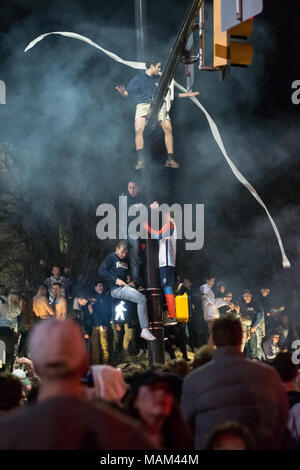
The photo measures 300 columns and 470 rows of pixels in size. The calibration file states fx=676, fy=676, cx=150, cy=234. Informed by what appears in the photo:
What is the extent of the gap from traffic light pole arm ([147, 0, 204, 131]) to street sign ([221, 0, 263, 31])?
1.48 feet

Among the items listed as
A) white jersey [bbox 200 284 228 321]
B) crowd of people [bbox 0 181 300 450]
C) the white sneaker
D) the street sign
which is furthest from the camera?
white jersey [bbox 200 284 228 321]

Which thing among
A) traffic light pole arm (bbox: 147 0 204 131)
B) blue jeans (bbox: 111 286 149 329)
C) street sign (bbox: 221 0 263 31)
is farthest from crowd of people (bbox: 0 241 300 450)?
blue jeans (bbox: 111 286 149 329)

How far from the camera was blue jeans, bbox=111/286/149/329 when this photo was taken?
9.90 meters

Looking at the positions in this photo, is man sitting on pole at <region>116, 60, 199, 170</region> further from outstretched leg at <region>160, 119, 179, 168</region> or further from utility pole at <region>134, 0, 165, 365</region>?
utility pole at <region>134, 0, 165, 365</region>

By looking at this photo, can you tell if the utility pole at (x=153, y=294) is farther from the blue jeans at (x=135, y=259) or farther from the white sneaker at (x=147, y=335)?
the blue jeans at (x=135, y=259)

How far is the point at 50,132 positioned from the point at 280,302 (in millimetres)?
10328

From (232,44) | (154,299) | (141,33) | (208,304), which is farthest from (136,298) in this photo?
(232,44)

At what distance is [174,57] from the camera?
6891 mm

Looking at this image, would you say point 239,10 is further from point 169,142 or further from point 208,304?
point 208,304

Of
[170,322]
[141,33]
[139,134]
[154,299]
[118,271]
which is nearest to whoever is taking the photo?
[154,299]

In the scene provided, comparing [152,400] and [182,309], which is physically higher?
[182,309]

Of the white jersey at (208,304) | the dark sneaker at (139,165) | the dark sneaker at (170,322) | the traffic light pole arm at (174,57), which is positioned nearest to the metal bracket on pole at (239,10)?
the traffic light pole arm at (174,57)

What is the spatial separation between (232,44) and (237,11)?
15.3 inches

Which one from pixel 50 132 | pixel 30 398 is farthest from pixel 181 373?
pixel 50 132
